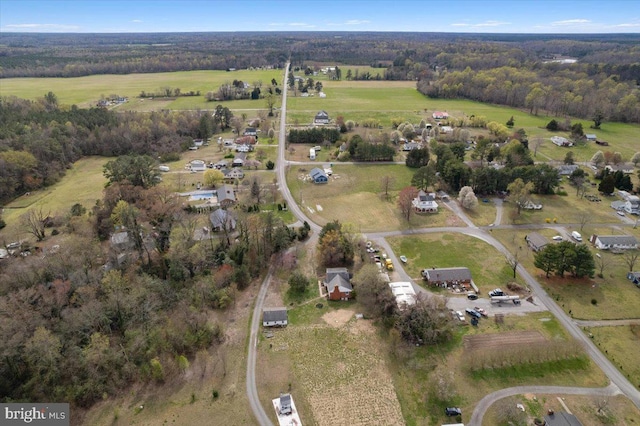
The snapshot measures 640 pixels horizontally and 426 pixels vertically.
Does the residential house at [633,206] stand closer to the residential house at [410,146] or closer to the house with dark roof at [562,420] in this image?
the residential house at [410,146]

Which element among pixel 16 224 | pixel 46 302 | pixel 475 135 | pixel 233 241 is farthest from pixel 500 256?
pixel 16 224

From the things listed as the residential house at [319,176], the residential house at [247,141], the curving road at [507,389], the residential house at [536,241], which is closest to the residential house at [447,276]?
the curving road at [507,389]

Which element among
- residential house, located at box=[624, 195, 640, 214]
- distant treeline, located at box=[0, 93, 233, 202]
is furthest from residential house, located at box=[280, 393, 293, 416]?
distant treeline, located at box=[0, 93, 233, 202]

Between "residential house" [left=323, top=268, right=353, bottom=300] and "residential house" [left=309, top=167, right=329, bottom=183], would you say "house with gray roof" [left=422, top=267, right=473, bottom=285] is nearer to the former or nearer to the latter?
"residential house" [left=323, top=268, right=353, bottom=300]

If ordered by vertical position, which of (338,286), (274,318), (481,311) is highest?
(338,286)

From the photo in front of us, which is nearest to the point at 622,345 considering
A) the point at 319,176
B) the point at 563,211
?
the point at 563,211

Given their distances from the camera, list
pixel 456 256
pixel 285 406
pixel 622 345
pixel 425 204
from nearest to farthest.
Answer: pixel 285 406, pixel 622 345, pixel 456 256, pixel 425 204

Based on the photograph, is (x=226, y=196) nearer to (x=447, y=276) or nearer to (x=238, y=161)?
(x=238, y=161)
